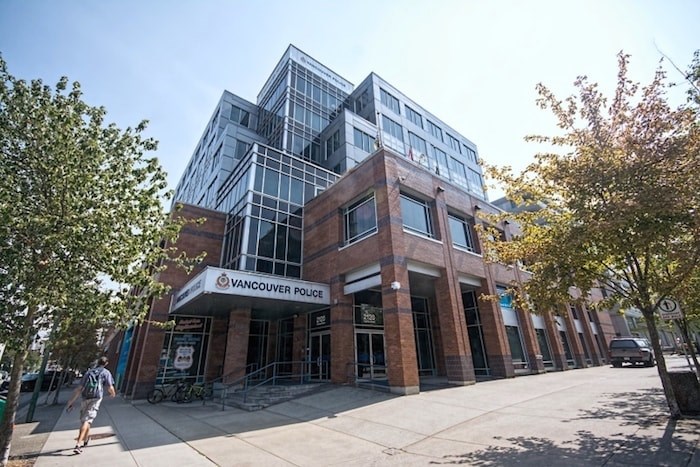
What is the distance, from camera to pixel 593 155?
741cm

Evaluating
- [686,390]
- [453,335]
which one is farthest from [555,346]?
[686,390]

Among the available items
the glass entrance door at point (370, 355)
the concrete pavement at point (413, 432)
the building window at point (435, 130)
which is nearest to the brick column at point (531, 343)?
the concrete pavement at point (413, 432)

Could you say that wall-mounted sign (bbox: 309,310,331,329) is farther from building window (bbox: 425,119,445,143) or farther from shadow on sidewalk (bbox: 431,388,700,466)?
building window (bbox: 425,119,445,143)

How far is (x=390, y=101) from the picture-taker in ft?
113

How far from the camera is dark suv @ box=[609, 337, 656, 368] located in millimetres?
21156

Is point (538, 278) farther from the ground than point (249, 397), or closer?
farther from the ground

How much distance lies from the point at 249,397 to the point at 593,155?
13627 millimetres

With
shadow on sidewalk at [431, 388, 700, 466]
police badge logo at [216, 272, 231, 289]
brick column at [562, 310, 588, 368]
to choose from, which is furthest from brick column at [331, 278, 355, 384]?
brick column at [562, 310, 588, 368]

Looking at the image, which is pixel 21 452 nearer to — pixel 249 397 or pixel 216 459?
pixel 216 459

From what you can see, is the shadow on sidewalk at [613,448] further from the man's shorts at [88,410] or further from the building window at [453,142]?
the building window at [453,142]

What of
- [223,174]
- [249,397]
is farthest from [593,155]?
[223,174]

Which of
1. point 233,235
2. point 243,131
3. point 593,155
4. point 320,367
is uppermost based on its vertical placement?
point 243,131

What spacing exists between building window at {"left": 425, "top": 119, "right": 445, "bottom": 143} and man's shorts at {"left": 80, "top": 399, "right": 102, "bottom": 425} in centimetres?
3693

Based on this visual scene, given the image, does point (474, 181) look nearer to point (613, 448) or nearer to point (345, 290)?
point (345, 290)
